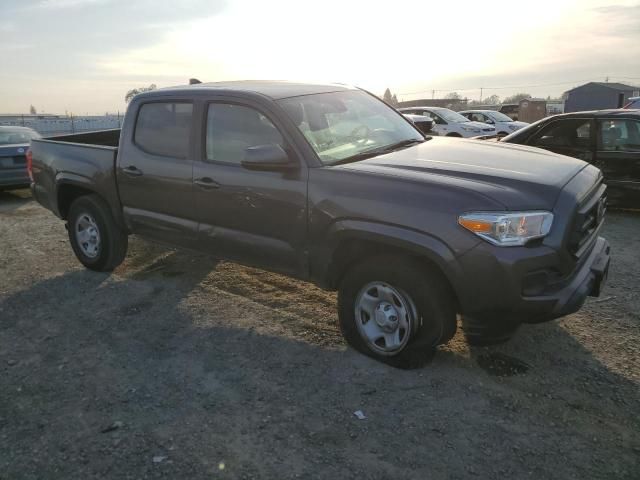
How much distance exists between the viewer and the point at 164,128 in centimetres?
457

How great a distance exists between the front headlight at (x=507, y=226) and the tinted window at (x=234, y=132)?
1.54m

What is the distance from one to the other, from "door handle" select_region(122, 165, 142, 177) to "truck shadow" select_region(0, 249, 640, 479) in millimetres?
1273

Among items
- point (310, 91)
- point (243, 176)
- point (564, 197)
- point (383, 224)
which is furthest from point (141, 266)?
point (564, 197)

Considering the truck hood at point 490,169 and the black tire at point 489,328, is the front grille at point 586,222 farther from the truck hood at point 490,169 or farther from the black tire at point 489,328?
the black tire at point 489,328

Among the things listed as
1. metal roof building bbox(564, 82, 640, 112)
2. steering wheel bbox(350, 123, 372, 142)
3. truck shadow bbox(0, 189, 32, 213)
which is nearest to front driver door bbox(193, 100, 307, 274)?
steering wheel bbox(350, 123, 372, 142)

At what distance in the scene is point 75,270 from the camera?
228 inches

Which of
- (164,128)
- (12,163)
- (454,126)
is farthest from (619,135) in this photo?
(12,163)

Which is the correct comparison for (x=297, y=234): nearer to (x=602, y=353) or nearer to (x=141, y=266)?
(x=602, y=353)

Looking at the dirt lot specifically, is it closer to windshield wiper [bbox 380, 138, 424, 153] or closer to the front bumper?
the front bumper

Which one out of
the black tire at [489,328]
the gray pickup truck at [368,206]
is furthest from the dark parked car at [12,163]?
the black tire at [489,328]

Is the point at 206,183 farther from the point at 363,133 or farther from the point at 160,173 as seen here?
the point at 363,133

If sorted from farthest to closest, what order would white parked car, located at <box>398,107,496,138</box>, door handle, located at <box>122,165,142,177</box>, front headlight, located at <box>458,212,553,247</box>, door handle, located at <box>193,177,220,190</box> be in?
1. white parked car, located at <box>398,107,496,138</box>
2. door handle, located at <box>122,165,142,177</box>
3. door handle, located at <box>193,177,220,190</box>
4. front headlight, located at <box>458,212,553,247</box>

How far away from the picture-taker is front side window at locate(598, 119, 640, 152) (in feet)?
22.7

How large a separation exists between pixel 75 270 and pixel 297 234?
10.9 feet
